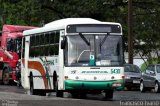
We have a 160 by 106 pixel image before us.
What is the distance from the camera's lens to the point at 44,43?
25.4 m

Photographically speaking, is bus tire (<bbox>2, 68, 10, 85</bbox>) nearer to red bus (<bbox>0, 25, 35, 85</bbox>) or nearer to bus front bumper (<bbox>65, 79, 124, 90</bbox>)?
red bus (<bbox>0, 25, 35, 85</bbox>)

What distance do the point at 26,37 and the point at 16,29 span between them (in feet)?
40.1

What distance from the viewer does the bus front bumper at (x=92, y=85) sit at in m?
22.5

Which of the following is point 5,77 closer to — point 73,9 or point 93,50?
point 73,9

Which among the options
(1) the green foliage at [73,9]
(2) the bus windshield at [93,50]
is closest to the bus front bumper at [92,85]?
(2) the bus windshield at [93,50]

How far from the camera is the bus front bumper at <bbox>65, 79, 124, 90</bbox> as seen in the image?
886 inches

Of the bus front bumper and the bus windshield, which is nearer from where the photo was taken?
the bus front bumper

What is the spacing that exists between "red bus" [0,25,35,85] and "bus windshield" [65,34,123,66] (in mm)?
15169

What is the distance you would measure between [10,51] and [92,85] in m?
17.4

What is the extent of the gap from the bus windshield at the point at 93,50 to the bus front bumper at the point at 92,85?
0.66 m

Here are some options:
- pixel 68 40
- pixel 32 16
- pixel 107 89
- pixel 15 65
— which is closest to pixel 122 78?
pixel 107 89

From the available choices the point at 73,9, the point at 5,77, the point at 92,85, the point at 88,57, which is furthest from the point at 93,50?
the point at 73,9

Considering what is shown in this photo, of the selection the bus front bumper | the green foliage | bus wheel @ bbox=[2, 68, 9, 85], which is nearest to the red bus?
bus wheel @ bbox=[2, 68, 9, 85]

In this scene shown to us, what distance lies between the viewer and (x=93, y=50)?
2267 centimetres
